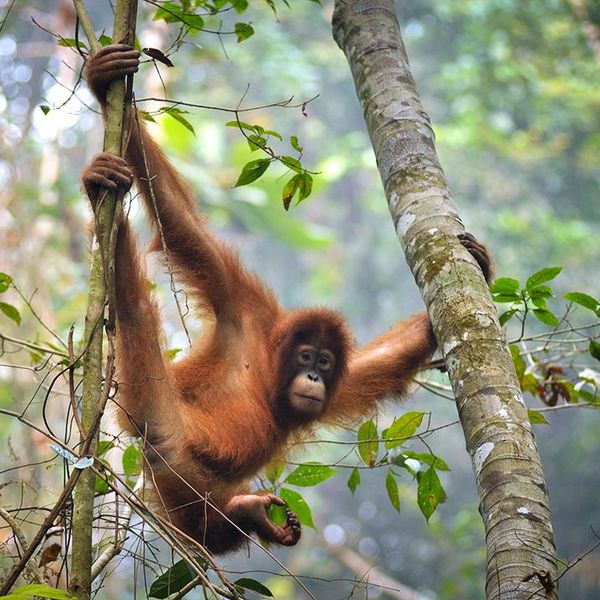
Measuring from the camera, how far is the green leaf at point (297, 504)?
10.9 ft

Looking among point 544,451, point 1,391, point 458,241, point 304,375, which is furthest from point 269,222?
point 458,241

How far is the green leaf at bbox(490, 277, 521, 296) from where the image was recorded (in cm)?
303

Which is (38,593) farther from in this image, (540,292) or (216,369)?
(216,369)

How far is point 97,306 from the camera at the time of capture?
230cm

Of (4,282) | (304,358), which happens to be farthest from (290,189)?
(304,358)

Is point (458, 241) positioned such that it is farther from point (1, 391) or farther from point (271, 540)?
point (1, 391)

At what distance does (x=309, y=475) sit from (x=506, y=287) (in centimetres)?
106

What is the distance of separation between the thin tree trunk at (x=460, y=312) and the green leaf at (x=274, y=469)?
1475 millimetres

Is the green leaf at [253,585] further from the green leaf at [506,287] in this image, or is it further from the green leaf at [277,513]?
the green leaf at [506,287]

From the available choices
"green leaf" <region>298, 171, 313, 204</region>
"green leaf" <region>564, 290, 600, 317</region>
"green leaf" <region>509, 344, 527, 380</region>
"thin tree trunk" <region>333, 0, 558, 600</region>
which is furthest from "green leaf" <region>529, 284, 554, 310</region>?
"green leaf" <region>298, 171, 313, 204</region>

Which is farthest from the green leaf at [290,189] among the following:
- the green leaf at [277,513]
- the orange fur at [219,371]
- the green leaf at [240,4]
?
the green leaf at [277,513]

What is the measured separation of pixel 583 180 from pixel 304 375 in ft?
46.5

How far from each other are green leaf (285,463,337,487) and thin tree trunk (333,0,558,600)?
0.96m

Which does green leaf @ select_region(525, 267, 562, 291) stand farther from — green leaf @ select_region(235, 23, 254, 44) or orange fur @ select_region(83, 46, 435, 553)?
green leaf @ select_region(235, 23, 254, 44)
